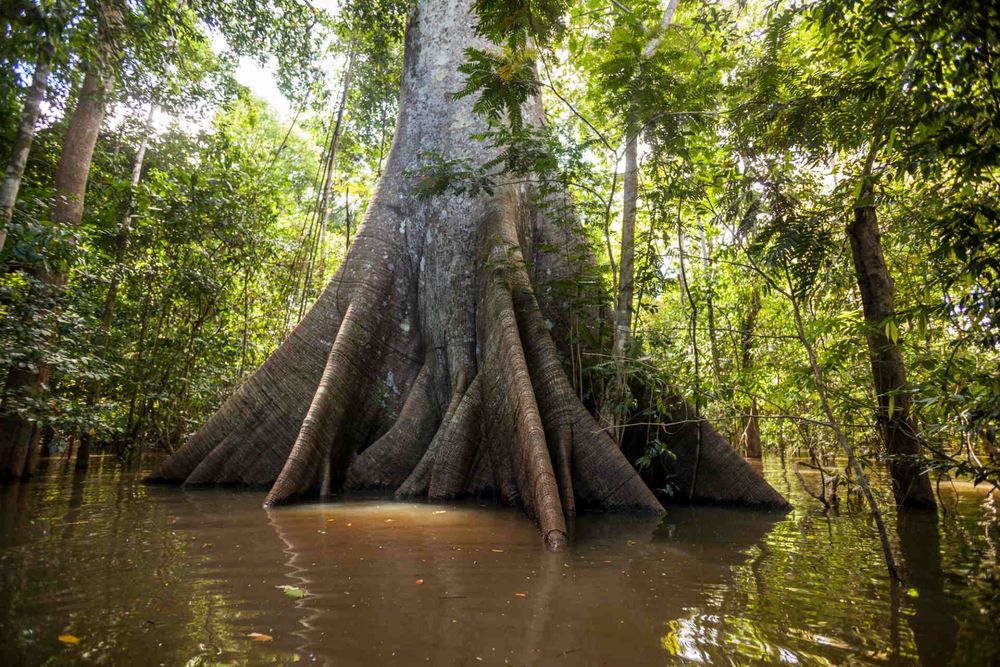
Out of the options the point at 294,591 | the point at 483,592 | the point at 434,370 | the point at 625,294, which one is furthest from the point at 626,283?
the point at 294,591

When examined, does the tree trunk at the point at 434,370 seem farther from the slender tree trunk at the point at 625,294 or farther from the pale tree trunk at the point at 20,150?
the pale tree trunk at the point at 20,150

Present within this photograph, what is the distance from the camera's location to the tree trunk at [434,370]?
4711 millimetres

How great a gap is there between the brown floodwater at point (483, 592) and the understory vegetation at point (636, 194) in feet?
2.45

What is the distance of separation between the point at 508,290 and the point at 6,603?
436 centimetres

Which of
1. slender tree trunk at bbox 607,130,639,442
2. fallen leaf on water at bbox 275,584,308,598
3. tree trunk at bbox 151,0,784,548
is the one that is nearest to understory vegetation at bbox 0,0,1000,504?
slender tree trunk at bbox 607,130,639,442

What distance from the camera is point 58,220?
6.29m

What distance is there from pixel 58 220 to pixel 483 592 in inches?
267

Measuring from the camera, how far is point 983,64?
2359mm

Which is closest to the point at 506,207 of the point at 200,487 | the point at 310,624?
the point at 200,487

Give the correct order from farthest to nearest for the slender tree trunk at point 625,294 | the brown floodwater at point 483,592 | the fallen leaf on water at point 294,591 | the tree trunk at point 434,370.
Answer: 1. the slender tree trunk at point 625,294
2. the tree trunk at point 434,370
3. the fallen leaf on water at point 294,591
4. the brown floodwater at point 483,592

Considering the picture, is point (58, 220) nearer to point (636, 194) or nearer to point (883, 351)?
point (636, 194)

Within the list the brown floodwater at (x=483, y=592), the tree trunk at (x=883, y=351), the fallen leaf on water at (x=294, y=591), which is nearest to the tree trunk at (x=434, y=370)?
the brown floodwater at (x=483, y=592)

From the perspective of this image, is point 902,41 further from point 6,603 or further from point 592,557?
point 6,603

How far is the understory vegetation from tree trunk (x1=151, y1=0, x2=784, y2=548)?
0.51 meters
